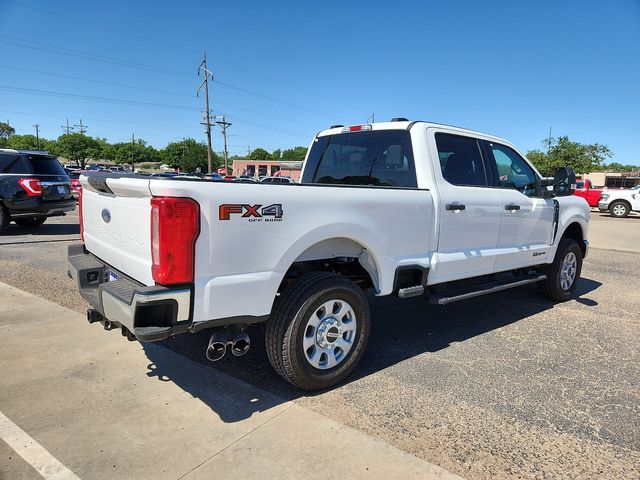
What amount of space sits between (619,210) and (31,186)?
78.6ft

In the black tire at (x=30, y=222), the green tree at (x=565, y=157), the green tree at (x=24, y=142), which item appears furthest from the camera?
the green tree at (x=24, y=142)

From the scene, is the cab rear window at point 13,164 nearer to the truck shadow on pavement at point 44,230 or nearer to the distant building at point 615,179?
the truck shadow on pavement at point 44,230

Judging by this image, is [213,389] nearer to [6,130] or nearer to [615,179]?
[615,179]

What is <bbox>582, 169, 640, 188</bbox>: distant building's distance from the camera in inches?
2495

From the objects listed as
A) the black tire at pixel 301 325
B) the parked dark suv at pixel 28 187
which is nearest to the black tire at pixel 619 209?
the parked dark suv at pixel 28 187

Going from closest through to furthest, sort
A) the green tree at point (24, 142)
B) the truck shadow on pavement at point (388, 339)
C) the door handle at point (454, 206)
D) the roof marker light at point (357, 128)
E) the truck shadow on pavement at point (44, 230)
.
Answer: the truck shadow on pavement at point (388, 339) → the door handle at point (454, 206) → the roof marker light at point (357, 128) → the truck shadow on pavement at point (44, 230) → the green tree at point (24, 142)

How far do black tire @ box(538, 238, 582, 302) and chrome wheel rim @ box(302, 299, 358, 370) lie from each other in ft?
11.7

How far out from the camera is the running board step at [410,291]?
3783 millimetres

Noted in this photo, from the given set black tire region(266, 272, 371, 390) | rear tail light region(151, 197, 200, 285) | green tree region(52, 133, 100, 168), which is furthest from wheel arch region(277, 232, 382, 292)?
green tree region(52, 133, 100, 168)

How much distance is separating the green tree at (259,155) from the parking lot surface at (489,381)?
13483 cm

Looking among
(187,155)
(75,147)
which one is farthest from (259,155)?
(75,147)

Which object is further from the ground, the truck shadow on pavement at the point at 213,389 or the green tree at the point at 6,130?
the green tree at the point at 6,130

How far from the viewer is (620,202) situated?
72.4 feet

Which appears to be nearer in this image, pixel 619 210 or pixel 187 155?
pixel 619 210
